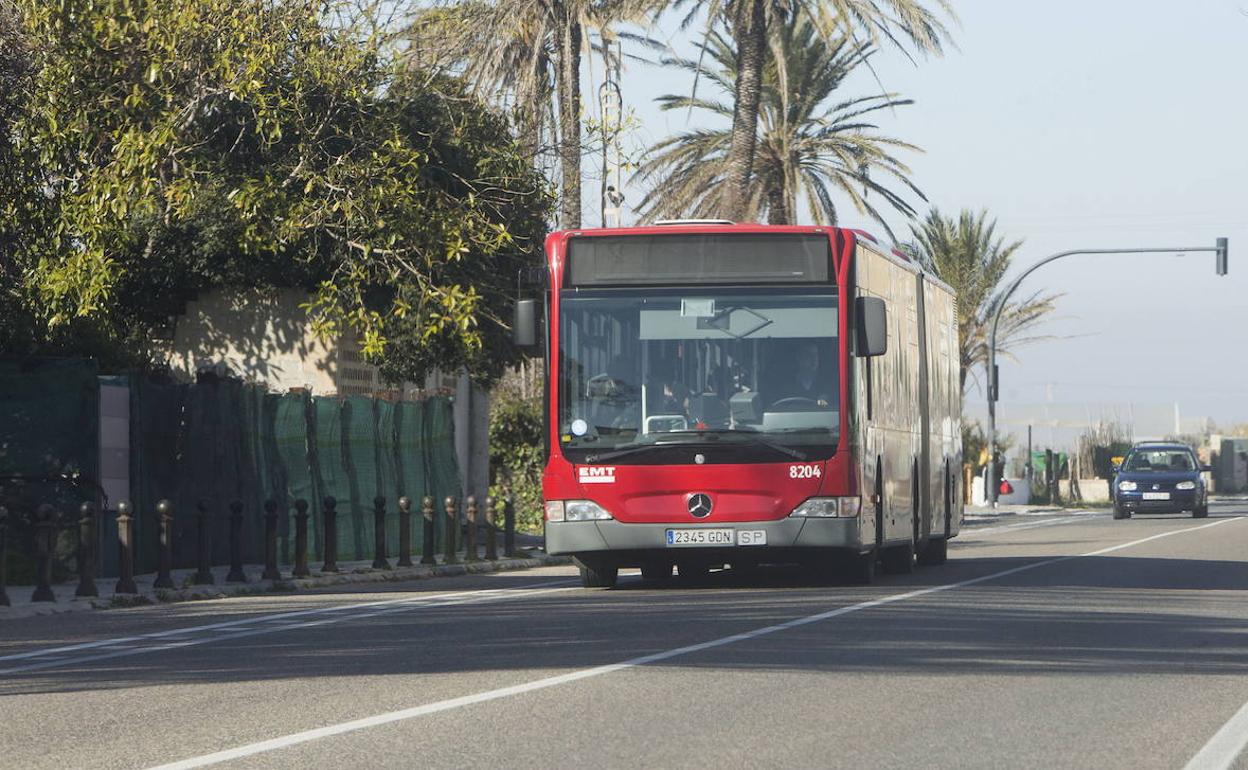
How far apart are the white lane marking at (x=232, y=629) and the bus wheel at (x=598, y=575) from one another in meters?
0.29

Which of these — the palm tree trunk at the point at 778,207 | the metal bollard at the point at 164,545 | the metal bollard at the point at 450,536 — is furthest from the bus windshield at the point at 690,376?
the palm tree trunk at the point at 778,207

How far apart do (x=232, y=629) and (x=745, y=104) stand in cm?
2341

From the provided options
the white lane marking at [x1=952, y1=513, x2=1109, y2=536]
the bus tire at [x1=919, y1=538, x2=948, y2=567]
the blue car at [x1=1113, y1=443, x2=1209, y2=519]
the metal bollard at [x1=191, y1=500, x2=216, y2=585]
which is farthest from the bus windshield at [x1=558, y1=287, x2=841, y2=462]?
the blue car at [x1=1113, y1=443, x2=1209, y2=519]

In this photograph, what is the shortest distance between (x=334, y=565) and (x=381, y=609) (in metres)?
5.76

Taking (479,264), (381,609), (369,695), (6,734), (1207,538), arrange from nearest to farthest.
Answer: (6,734) → (369,695) → (381,609) → (479,264) → (1207,538)

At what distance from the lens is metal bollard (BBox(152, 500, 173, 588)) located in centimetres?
1955

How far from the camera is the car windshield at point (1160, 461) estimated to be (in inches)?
1969

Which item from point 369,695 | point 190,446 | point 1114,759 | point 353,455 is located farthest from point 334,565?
point 1114,759

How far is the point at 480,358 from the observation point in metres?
31.3

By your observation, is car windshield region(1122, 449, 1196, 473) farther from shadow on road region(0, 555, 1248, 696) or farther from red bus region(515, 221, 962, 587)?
red bus region(515, 221, 962, 587)

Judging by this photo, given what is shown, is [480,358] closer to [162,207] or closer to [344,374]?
[344,374]

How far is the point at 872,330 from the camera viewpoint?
59.7ft

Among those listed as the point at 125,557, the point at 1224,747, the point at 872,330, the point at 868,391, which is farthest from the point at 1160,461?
the point at 1224,747

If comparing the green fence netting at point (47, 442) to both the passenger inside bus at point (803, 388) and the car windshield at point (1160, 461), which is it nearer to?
the passenger inside bus at point (803, 388)
